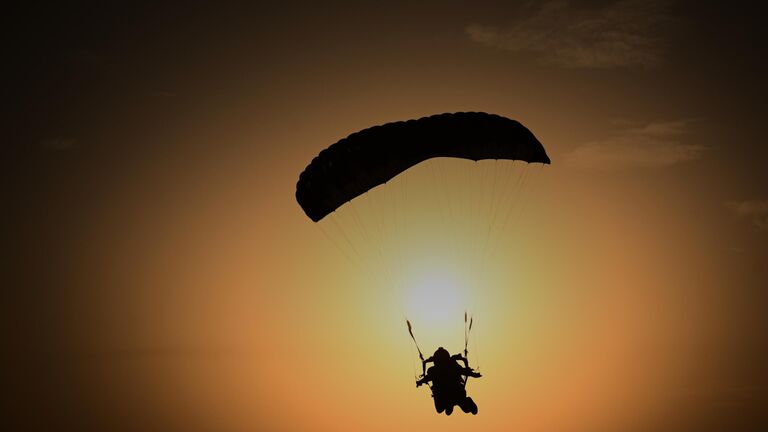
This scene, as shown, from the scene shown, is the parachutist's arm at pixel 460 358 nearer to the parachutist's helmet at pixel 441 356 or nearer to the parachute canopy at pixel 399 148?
the parachutist's helmet at pixel 441 356

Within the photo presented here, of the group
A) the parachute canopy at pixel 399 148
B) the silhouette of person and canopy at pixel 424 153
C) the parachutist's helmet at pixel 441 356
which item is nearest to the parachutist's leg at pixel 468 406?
the silhouette of person and canopy at pixel 424 153

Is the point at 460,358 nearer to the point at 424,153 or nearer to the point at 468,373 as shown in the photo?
the point at 468,373

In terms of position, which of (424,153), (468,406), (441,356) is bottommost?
(468,406)

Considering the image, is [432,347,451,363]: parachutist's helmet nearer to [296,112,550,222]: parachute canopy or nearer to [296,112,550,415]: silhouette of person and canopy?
[296,112,550,415]: silhouette of person and canopy

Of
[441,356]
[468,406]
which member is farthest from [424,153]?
[468,406]

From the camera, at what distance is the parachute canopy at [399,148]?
27219mm

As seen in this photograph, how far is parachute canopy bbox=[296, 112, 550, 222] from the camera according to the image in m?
27.2

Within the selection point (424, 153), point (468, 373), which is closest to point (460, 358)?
point (468, 373)

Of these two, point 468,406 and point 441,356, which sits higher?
point 441,356

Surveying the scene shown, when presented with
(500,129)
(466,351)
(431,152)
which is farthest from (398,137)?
(466,351)

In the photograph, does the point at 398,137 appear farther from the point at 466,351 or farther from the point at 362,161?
the point at 466,351

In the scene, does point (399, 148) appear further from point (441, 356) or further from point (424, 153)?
point (441, 356)

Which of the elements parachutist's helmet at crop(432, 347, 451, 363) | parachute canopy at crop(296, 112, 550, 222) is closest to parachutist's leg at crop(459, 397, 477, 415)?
parachutist's helmet at crop(432, 347, 451, 363)

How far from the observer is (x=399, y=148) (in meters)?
27.3
